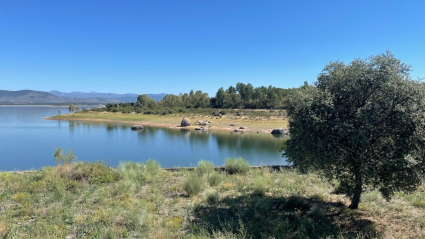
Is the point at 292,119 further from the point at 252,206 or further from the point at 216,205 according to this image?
the point at 216,205

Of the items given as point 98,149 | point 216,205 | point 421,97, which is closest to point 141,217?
point 216,205

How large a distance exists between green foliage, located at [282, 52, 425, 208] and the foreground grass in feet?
4.08

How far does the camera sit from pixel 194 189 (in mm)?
8273

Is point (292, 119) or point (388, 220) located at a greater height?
point (292, 119)

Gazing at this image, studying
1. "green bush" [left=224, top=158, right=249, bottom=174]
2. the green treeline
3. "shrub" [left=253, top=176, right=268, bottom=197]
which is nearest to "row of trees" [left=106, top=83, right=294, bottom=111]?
the green treeline

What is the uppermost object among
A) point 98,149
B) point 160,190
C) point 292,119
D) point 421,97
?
point 421,97

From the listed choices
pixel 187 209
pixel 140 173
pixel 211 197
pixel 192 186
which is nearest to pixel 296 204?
pixel 211 197

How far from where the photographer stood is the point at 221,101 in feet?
289

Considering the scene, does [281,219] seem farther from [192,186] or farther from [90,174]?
[90,174]

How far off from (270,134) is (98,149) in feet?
86.9

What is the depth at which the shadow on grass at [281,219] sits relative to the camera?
17.9 feet

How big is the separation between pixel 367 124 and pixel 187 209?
5.01 metres

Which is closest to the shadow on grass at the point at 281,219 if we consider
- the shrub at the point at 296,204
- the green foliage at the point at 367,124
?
the shrub at the point at 296,204

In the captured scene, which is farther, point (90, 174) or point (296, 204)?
point (90, 174)
